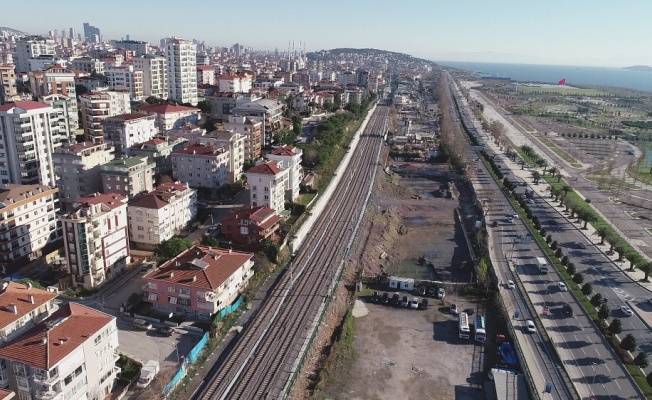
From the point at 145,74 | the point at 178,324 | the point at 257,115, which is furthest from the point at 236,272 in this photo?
the point at 145,74

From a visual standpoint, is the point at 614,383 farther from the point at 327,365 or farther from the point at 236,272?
the point at 236,272

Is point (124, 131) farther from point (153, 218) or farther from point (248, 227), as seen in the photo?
point (248, 227)

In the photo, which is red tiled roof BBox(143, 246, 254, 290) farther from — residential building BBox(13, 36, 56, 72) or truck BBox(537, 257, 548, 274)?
residential building BBox(13, 36, 56, 72)

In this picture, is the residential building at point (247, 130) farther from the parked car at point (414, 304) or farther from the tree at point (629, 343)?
the tree at point (629, 343)

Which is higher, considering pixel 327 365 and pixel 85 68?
pixel 85 68

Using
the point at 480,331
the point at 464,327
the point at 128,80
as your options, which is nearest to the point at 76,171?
the point at 464,327
